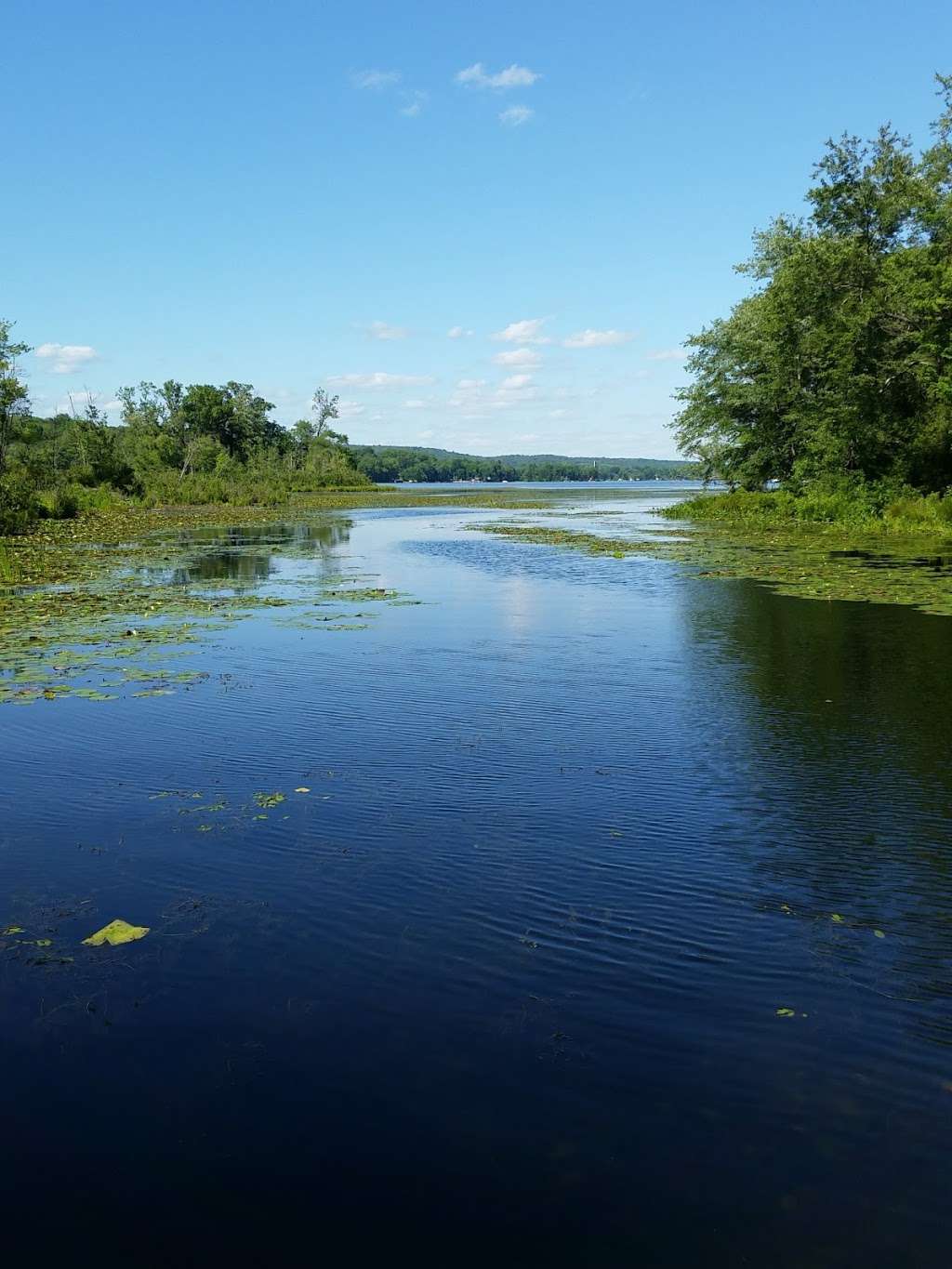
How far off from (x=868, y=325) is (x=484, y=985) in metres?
38.4

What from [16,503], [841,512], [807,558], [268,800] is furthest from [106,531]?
[268,800]

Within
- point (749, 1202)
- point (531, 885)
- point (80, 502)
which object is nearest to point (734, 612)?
point (531, 885)

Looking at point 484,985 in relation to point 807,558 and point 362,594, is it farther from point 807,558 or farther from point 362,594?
point 807,558

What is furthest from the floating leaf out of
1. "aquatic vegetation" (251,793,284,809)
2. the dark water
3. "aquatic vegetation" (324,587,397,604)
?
"aquatic vegetation" (324,587,397,604)

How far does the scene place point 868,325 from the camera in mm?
37250

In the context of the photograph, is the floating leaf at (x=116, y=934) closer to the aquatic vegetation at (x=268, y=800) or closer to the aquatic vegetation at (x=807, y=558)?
the aquatic vegetation at (x=268, y=800)

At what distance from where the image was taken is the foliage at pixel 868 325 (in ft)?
113

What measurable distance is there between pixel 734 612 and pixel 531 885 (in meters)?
13.4

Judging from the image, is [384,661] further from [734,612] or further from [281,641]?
[734,612]

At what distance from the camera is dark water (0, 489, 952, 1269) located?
3.67m

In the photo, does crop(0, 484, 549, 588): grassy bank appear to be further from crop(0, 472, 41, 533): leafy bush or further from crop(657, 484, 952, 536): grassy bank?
crop(657, 484, 952, 536): grassy bank

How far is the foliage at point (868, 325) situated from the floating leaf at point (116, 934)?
110 ft

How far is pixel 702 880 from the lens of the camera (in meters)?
6.50

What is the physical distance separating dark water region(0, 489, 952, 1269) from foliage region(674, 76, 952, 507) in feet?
95.0
